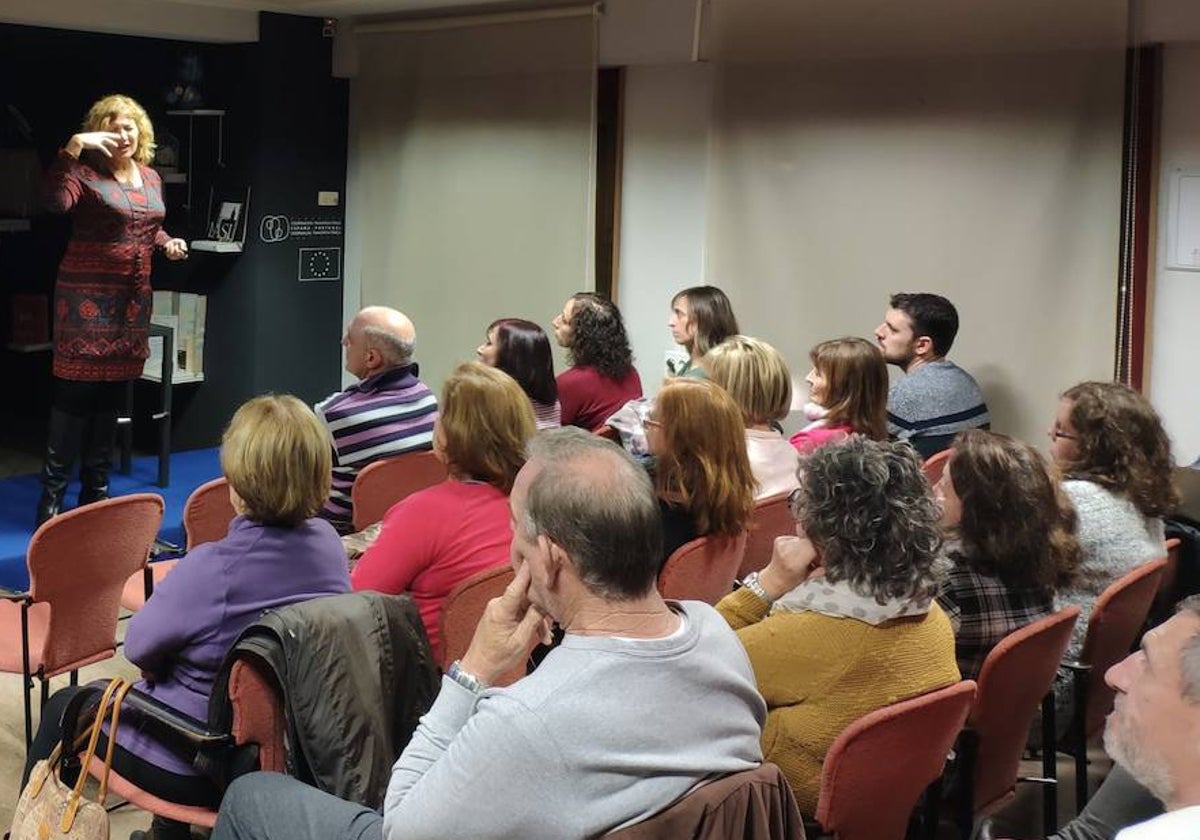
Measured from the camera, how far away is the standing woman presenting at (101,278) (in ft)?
17.9

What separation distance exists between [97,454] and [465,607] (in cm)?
361

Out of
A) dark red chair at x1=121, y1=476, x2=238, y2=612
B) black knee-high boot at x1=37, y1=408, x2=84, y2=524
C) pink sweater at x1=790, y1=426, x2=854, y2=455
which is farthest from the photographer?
black knee-high boot at x1=37, y1=408, x2=84, y2=524

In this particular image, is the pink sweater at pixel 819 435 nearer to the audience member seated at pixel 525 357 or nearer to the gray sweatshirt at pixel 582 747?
the audience member seated at pixel 525 357

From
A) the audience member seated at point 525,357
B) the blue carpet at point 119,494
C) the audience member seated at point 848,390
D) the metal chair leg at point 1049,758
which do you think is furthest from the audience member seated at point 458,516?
the blue carpet at point 119,494

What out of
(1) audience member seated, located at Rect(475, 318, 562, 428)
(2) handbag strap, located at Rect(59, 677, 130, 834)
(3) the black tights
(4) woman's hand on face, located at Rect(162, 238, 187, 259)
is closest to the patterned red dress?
(4) woman's hand on face, located at Rect(162, 238, 187, 259)

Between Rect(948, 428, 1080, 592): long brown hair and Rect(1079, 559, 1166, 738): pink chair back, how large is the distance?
242mm

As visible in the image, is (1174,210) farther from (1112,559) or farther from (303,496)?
(303,496)

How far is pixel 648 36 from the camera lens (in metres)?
6.21

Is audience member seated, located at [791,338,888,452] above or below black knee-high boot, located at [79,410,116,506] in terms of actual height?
above

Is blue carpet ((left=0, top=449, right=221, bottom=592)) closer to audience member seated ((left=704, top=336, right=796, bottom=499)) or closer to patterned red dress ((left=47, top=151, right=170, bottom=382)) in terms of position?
patterned red dress ((left=47, top=151, right=170, bottom=382))

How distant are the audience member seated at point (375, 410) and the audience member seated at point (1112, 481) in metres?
1.90

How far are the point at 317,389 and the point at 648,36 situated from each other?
2859mm

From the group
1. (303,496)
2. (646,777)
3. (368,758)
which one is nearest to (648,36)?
(303,496)

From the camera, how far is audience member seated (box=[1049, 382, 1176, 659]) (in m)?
3.35
